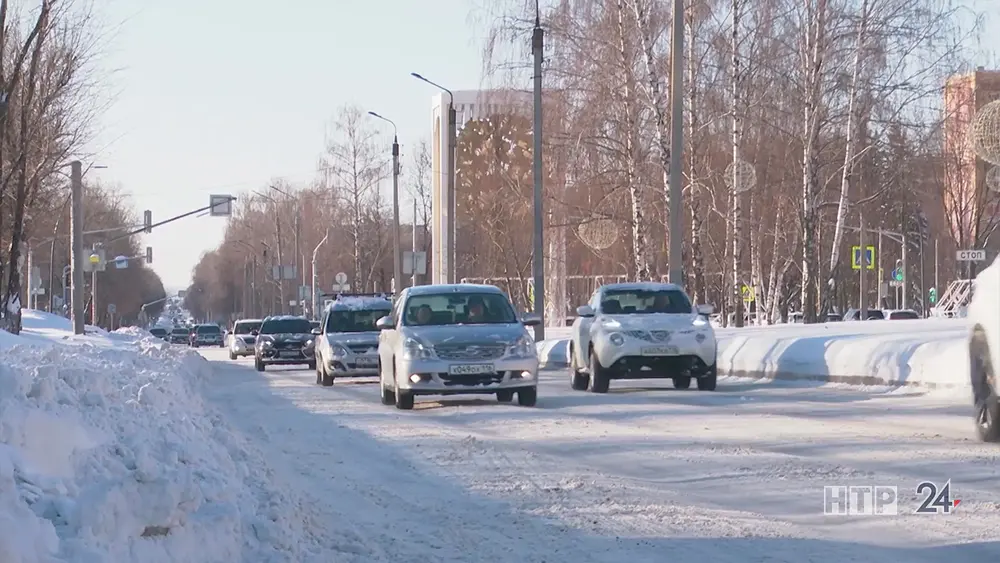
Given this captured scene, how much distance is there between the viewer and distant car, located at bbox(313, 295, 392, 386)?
27.3 meters

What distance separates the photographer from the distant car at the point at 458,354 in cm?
1875

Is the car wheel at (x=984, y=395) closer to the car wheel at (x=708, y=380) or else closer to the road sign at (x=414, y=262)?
the car wheel at (x=708, y=380)

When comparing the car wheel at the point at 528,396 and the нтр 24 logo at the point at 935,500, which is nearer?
the нтр 24 logo at the point at 935,500

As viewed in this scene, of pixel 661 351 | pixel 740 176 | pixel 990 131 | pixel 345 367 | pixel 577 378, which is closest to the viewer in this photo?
pixel 661 351

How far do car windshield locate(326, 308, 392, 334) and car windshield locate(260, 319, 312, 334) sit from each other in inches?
454

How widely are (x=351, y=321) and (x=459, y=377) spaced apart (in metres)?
10.1

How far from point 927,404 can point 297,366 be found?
28.0 meters

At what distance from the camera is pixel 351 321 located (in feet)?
93.8

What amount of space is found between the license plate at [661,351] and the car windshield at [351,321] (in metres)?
8.16

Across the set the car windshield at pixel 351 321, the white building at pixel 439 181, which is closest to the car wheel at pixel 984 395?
the car windshield at pixel 351 321

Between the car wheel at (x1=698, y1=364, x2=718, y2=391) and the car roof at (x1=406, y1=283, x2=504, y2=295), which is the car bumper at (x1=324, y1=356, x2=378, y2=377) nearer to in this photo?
the car roof at (x1=406, y1=283, x2=504, y2=295)

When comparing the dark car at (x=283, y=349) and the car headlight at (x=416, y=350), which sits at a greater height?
the car headlight at (x=416, y=350)

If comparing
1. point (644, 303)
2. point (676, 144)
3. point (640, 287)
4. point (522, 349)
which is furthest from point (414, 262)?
point (522, 349)

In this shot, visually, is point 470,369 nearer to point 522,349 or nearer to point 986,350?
point 522,349
